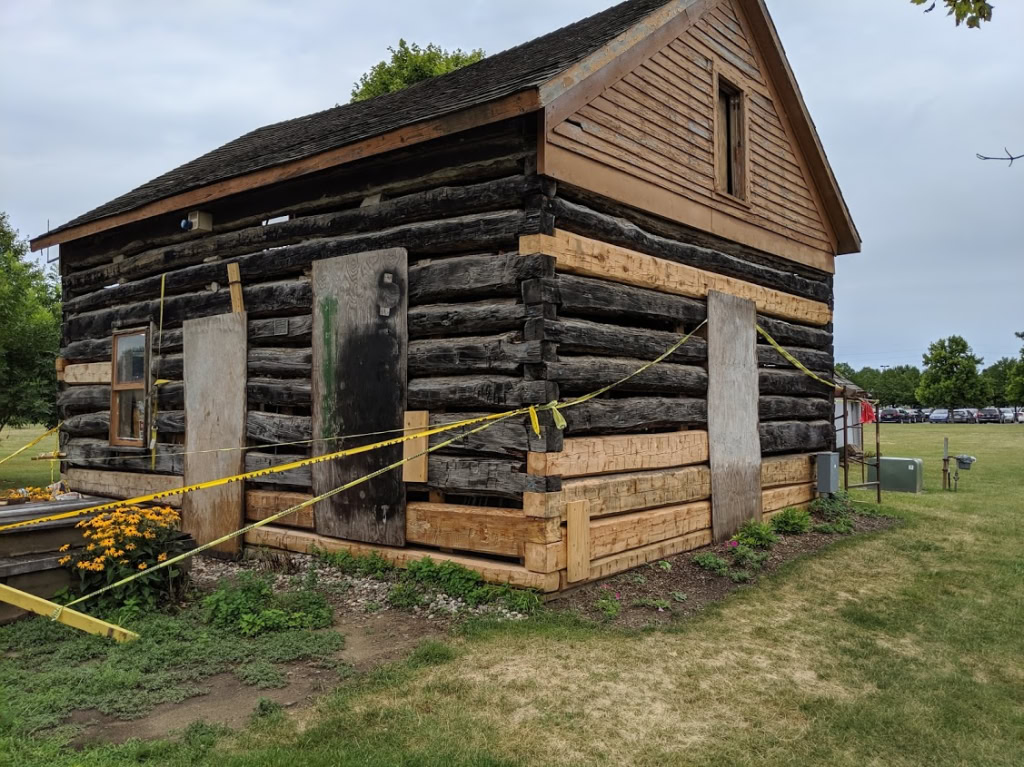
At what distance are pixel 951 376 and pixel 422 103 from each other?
6848 centimetres

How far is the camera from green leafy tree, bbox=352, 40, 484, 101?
25609 mm

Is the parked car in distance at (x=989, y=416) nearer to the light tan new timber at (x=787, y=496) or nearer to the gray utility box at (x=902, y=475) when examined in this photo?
the gray utility box at (x=902, y=475)

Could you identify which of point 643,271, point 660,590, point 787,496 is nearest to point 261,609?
point 660,590

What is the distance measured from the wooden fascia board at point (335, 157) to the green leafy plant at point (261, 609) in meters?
4.12

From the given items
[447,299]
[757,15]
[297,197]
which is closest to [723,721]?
[447,299]

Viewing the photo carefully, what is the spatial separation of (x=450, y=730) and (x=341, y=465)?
13.2 feet

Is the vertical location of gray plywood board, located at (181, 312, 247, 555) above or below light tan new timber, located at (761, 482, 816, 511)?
above

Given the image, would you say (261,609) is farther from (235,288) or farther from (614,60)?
(614,60)

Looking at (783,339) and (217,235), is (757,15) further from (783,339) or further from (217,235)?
(217,235)

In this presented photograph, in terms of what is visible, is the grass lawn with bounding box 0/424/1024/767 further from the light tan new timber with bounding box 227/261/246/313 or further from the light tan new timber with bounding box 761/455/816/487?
the light tan new timber with bounding box 227/261/246/313

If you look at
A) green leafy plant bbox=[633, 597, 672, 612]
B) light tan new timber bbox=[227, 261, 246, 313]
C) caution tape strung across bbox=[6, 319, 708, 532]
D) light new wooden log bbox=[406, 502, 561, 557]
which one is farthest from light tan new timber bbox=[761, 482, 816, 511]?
light tan new timber bbox=[227, 261, 246, 313]

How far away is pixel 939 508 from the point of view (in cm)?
1320

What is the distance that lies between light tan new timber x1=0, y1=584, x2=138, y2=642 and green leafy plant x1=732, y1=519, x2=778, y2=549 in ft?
21.5

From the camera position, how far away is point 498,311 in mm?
6691
